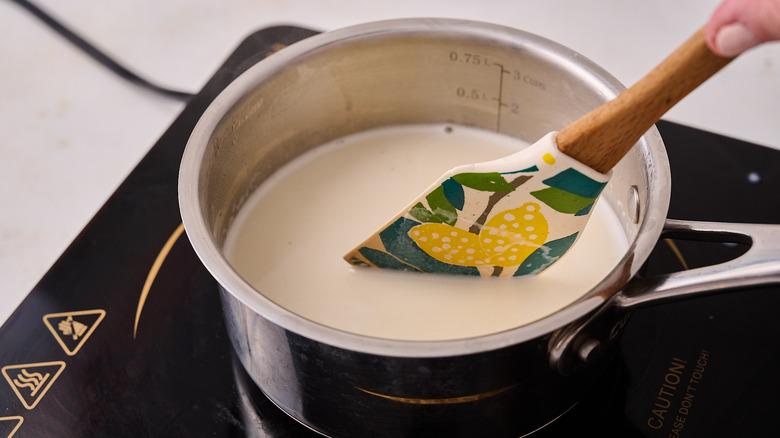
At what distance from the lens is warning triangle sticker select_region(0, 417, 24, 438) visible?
765mm

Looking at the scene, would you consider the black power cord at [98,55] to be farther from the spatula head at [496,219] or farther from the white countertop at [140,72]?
the spatula head at [496,219]

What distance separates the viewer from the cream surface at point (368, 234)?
792mm

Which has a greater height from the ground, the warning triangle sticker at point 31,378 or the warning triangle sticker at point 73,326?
the warning triangle sticker at point 73,326

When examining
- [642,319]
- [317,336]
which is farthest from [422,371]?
[642,319]

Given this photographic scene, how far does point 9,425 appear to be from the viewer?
77 centimetres

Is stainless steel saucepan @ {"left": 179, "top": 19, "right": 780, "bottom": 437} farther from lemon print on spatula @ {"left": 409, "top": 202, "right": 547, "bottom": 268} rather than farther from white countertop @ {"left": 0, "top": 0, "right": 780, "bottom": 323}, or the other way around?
white countertop @ {"left": 0, "top": 0, "right": 780, "bottom": 323}

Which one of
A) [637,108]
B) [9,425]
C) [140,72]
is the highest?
[637,108]

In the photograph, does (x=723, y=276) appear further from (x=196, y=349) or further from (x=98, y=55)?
(x=98, y=55)

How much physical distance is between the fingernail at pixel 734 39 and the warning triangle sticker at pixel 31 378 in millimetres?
699

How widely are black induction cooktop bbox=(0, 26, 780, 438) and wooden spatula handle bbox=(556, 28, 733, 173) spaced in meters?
0.21

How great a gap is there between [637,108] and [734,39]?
0.36ft

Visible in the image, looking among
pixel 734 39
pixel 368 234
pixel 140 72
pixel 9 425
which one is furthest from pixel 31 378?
pixel 734 39

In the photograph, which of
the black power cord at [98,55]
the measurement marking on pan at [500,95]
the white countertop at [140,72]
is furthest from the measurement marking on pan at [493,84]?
the black power cord at [98,55]

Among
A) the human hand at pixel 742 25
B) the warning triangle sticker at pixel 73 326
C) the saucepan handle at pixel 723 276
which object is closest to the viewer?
the human hand at pixel 742 25
